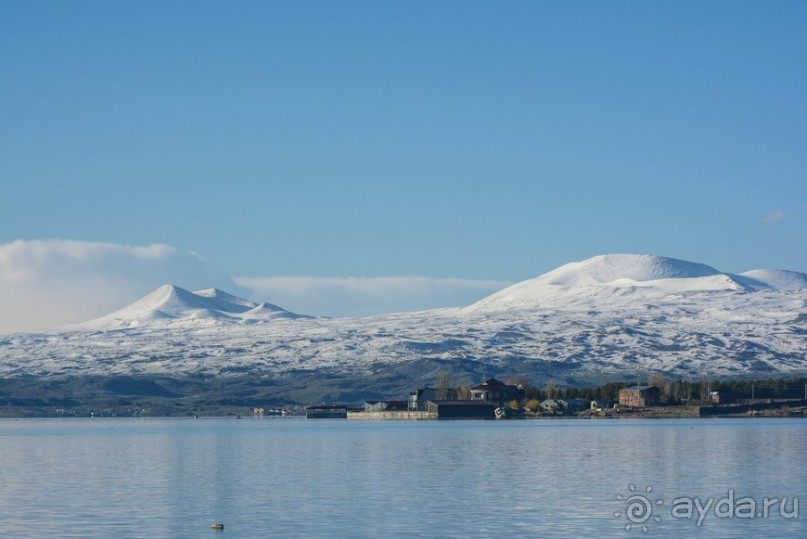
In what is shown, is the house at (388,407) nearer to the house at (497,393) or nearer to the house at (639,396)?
the house at (497,393)

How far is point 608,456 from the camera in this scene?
65.0m

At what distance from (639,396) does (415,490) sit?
11496 cm

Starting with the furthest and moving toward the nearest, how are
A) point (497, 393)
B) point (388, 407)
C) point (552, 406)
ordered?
point (388, 407), point (497, 393), point (552, 406)

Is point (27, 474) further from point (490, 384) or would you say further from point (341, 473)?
point (490, 384)

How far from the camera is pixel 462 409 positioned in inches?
6353

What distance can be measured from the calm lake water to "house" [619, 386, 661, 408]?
255 feet

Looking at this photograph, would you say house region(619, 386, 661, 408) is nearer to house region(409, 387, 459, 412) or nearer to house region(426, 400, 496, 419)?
house region(426, 400, 496, 419)

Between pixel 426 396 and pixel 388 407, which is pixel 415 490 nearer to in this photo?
pixel 426 396

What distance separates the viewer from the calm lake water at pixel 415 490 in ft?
124

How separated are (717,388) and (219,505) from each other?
126m

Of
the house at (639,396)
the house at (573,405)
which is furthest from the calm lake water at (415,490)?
the house at (639,396)

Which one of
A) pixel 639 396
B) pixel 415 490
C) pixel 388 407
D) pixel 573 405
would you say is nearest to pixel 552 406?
pixel 573 405

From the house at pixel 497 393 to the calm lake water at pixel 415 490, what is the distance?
8488 cm

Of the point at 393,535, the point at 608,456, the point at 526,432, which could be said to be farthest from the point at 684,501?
the point at 526,432
